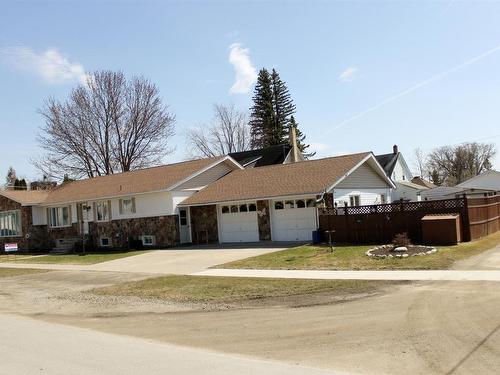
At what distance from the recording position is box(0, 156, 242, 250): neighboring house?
30.5 metres

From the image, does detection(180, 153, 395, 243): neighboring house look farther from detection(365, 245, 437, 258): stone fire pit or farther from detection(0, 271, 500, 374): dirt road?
detection(0, 271, 500, 374): dirt road

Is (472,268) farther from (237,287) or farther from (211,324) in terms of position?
(211,324)

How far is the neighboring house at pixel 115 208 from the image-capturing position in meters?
30.5

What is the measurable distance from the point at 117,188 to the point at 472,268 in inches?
973

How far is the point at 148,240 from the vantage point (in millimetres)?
31453

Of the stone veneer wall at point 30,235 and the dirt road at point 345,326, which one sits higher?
the stone veneer wall at point 30,235

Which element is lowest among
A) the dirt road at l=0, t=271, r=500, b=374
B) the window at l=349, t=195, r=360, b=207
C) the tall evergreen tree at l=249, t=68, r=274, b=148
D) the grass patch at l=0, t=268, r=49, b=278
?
the dirt road at l=0, t=271, r=500, b=374

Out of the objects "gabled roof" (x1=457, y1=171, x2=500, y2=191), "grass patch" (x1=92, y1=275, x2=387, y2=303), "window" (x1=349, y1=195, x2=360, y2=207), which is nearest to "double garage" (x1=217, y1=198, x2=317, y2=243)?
"window" (x1=349, y1=195, x2=360, y2=207)

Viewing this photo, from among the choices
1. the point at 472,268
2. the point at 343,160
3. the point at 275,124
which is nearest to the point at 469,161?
the point at 275,124

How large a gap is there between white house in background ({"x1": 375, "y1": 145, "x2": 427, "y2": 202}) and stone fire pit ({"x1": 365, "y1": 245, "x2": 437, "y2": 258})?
30944 mm

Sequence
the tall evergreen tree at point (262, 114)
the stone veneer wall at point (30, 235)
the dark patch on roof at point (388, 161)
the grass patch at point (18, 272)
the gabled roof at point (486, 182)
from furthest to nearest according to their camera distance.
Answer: the tall evergreen tree at point (262, 114) → the gabled roof at point (486, 182) → the dark patch on roof at point (388, 161) → the stone veneer wall at point (30, 235) → the grass patch at point (18, 272)

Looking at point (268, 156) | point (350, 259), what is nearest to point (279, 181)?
point (350, 259)

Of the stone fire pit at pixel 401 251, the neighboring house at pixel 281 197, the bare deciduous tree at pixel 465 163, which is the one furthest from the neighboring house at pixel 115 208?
the bare deciduous tree at pixel 465 163

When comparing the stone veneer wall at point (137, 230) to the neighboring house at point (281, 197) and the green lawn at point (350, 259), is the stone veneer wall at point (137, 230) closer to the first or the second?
the neighboring house at point (281, 197)
